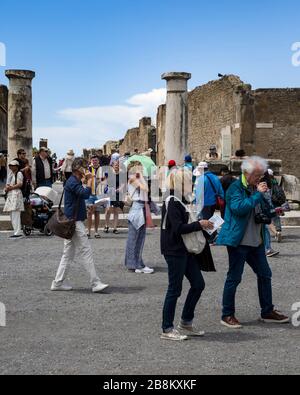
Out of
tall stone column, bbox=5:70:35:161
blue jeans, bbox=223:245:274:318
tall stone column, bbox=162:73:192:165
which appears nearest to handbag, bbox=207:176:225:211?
blue jeans, bbox=223:245:274:318

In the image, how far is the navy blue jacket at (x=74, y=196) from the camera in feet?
26.0

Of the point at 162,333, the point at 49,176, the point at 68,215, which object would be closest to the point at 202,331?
the point at 162,333

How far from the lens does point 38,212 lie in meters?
13.8

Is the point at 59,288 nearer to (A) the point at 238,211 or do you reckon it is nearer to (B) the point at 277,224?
(A) the point at 238,211

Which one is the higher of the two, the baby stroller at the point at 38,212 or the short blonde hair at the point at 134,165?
the short blonde hair at the point at 134,165

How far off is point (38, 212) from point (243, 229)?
8045 millimetres

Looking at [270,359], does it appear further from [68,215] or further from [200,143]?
[200,143]

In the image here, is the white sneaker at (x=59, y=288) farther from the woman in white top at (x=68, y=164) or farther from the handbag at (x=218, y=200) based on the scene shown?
the woman in white top at (x=68, y=164)

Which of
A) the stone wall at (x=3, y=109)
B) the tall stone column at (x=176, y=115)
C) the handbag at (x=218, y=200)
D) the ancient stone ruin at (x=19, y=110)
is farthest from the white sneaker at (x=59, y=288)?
the stone wall at (x=3, y=109)

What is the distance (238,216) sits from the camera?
638 cm

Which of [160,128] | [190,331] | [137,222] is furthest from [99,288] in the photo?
[160,128]

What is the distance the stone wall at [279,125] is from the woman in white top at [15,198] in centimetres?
1741

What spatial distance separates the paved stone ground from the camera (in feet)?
17.1
